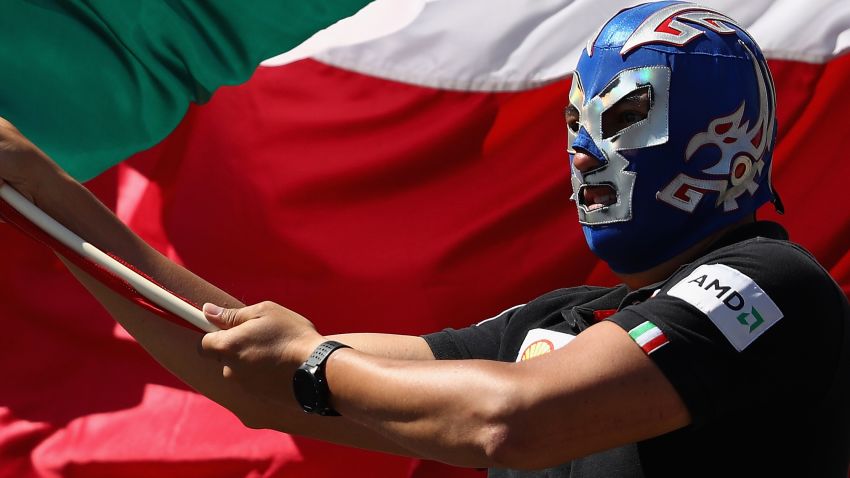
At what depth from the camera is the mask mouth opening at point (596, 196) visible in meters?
2.88

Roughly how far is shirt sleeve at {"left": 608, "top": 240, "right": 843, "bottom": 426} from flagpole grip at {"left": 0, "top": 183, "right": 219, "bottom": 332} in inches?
39.1

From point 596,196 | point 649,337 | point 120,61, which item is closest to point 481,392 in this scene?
point 649,337

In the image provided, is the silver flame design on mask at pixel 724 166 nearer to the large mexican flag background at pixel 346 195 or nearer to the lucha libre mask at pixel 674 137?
the lucha libre mask at pixel 674 137

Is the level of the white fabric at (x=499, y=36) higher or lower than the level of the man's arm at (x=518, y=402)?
lower

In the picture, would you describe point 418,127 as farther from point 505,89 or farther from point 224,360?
point 224,360

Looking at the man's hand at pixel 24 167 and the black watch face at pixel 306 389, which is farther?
the man's hand at pixel 24 167

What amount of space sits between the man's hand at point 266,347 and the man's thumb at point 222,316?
3 cm

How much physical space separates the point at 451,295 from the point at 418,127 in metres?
0.69

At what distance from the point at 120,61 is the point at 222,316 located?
1670mm

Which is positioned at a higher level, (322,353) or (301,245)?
(322,353)

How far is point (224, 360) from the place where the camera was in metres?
2.63

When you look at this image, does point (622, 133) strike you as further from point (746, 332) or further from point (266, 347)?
point (266, 347)

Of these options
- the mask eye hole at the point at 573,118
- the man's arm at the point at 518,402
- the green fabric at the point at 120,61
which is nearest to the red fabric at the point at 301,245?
the green fabric at the point at 120,61

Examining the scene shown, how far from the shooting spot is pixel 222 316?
8.79 ft
